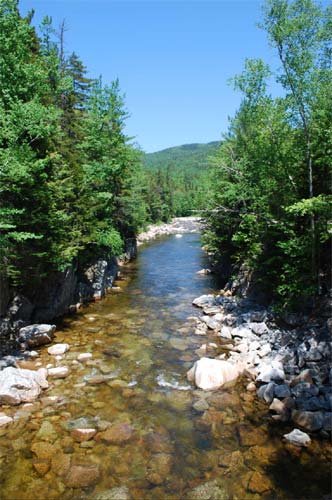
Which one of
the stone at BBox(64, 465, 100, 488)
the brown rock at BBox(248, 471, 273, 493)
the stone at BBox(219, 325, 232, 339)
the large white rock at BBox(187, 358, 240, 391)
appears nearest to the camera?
the brown rock at BBox(248, 471, 273, 493)

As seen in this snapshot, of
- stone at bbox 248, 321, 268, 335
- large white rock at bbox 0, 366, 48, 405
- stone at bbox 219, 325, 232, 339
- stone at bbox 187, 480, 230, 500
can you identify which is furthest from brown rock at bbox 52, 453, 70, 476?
stone at bbox 248, 321, 268, 335

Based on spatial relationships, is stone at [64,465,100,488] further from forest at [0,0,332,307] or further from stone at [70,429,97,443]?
forest at [0,0,332,307]

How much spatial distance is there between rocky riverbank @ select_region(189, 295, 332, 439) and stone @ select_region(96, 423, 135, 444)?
2769 millimetres

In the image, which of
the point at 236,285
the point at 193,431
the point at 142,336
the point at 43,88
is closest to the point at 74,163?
the point at 43,88

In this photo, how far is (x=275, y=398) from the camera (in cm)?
857

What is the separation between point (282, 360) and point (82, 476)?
6447mm

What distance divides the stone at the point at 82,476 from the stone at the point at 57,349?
5250 mm

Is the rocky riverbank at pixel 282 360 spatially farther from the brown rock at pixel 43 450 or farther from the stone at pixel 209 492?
the brown rock at pixel 43 450

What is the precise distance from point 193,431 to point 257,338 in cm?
517

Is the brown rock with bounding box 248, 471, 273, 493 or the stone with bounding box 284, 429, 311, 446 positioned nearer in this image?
the brown rock with bounding box 248, 471, 273, 493

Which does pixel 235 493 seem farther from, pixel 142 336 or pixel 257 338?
pixel 142 336

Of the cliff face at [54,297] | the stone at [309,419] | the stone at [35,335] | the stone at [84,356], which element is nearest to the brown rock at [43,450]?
the stone at [84,356]

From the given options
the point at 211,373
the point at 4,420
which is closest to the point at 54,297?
the point at 4,420

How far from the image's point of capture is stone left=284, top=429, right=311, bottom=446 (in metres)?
7.11
